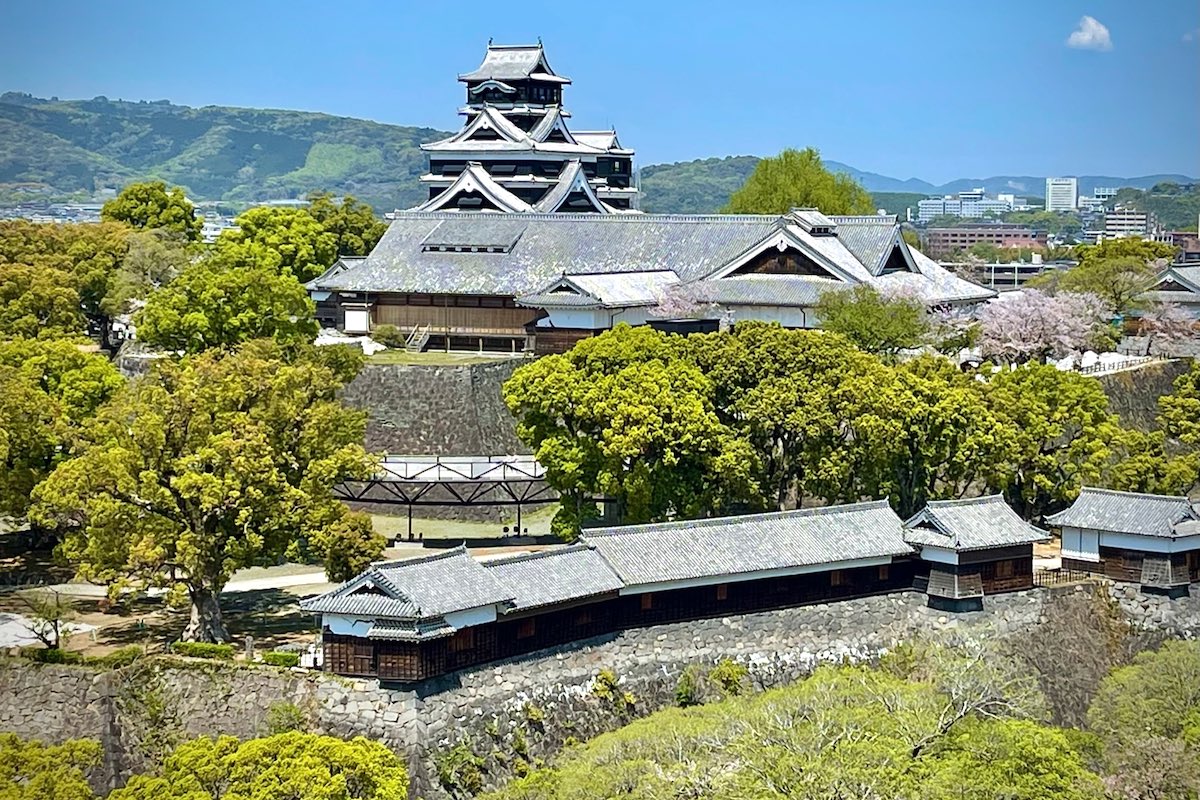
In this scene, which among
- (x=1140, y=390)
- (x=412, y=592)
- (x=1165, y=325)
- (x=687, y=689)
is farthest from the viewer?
(x=1165, y=325)

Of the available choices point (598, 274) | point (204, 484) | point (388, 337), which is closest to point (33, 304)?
point (388, 337)

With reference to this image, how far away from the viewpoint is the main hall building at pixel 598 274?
39.9 metres

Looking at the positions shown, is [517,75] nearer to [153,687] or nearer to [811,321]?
[811,321]

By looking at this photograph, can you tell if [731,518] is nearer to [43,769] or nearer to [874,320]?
[874,320]

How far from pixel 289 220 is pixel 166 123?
318ft

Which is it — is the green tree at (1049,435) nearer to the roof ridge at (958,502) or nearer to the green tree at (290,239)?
the roof ridge at (958,502)

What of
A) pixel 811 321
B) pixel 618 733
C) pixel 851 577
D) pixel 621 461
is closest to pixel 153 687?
pixel 618 733

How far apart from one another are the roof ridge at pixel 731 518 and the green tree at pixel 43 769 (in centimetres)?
807

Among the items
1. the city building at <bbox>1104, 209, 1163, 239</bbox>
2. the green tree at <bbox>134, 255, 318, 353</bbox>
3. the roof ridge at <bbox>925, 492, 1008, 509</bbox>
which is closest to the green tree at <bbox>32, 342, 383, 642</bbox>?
the green tree at <bbox>134, 255, 318, 353</bbox>

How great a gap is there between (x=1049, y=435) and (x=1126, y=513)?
9.78 feet

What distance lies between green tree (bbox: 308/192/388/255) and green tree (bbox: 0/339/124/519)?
66.9 feet

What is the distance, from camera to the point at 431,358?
3981 centimetres

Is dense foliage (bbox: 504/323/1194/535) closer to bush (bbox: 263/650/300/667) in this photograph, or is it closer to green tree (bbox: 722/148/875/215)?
bush (bbox: 263/650/300/667)

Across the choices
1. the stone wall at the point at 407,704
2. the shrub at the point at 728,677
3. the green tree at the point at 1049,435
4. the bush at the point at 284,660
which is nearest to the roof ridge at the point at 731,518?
the stone wall at the point at 407,704
